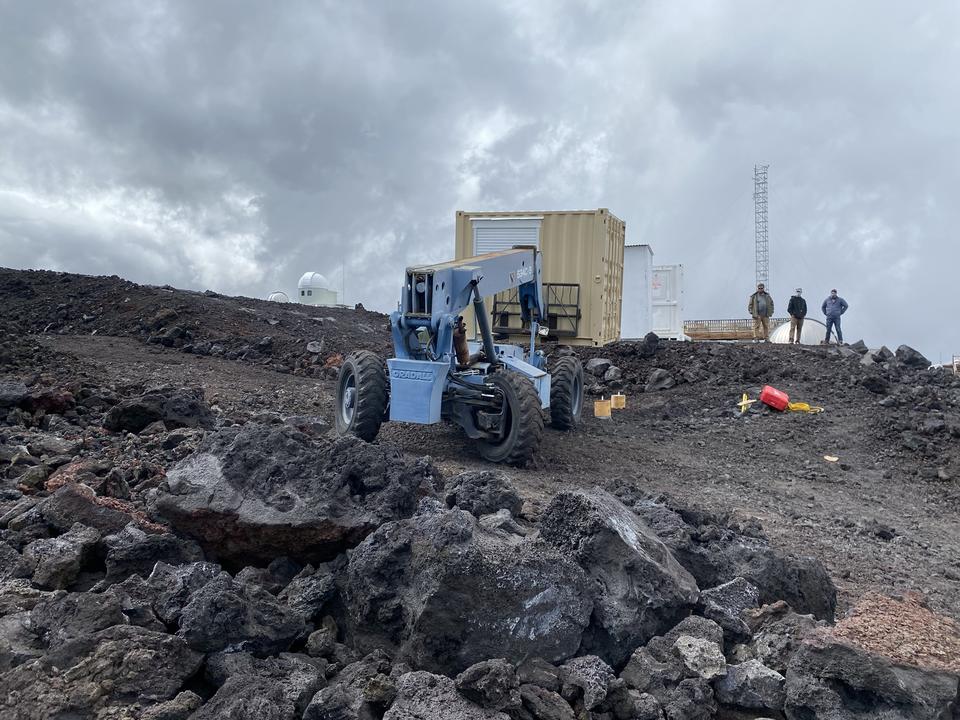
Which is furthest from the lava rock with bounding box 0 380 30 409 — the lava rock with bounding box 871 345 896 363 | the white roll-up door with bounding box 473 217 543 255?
the lava rock with bounding box 871 345 896 363

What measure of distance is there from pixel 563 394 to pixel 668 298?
12.8 m

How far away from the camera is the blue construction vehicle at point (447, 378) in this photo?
8.65 metres

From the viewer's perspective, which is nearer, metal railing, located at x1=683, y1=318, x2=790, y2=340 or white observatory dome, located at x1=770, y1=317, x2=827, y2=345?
white observatory dome, located at x1=770, y1=317, x2=827, y2=345

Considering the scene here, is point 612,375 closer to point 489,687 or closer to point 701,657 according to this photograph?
point 701,657

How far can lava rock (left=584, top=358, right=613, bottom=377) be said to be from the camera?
54.3 feet

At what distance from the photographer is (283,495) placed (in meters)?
4.46

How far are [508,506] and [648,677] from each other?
1625 millimetres

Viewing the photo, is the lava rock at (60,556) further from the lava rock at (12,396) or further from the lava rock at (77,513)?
the lava rock at (12,396)

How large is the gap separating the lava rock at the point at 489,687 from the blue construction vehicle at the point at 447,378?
5.53m

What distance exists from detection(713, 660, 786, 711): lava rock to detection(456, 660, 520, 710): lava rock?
95cm

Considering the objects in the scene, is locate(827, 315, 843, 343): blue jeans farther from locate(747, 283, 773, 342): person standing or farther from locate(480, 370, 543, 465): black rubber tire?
locate(480, 370, 543, 465): black rubber tire

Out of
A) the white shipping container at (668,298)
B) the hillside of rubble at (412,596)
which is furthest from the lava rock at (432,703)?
the white shipping container at (668,298)

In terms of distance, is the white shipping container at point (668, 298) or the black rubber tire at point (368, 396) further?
the white shipping container at point (668, 298)

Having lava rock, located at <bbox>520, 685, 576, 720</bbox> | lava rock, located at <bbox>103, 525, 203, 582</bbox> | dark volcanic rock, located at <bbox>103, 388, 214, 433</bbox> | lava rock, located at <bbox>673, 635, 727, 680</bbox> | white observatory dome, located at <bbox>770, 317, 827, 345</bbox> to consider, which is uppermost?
white observatory dome, located at <bbox>770, 317, 827, 345</bbox>
